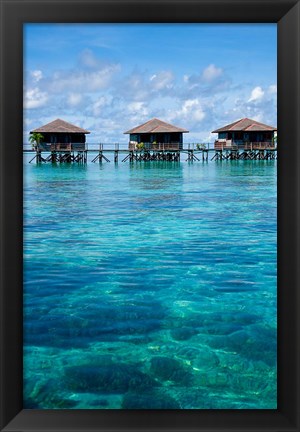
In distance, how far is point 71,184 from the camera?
16.6 m

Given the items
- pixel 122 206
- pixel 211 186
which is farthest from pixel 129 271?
pixel 211 186

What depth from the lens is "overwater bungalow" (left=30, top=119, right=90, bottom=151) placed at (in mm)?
22812

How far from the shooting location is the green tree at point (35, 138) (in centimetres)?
2261

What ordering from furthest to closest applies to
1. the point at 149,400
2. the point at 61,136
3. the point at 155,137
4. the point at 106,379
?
the point at 155,137
the point at 61,136
the point at 106,379
the point at 149,400

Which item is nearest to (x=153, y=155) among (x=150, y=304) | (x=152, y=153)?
(x=152, y=153)

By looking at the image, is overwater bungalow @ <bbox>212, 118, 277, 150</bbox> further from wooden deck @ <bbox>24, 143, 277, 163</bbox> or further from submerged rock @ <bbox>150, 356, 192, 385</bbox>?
submerged rock @ <bbox>150, 356, 192, 385</bbox>

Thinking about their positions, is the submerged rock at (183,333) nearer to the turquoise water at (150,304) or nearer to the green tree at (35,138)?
the turquoise water at (150,304)

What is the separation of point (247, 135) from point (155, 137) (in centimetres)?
408

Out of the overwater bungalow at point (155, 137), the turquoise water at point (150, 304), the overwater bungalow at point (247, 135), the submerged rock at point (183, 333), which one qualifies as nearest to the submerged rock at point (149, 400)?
the turquoise water at point (150, 304)

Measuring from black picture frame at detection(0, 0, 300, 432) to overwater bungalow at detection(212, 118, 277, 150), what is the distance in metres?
23.4

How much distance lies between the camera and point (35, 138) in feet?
74.4
